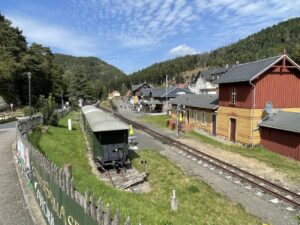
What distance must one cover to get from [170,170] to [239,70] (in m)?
15.9

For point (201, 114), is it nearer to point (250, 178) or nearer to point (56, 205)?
point (250, 178)

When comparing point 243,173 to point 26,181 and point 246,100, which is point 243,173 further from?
point 26,181

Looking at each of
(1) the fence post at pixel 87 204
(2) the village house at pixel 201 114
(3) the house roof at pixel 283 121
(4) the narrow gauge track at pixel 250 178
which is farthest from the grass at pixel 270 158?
(1) the fence post at pixel 87 204

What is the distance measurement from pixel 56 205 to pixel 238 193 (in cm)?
1031

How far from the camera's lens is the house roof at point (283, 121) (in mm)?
20014

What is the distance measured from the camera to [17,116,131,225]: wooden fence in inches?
166

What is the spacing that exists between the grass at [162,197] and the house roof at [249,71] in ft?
36.4

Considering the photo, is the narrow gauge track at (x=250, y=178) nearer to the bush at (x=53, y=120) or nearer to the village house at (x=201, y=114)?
the village house at (x=201, y=114)

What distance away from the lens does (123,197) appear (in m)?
9.62

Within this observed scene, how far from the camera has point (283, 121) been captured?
2177 cm

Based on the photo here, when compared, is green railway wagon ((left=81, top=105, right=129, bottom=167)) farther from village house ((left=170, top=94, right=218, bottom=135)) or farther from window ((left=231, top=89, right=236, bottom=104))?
village house ((left=170, top=94, right=218, bottom=135))

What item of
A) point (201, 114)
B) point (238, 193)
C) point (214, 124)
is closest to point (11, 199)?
point (238, 193)

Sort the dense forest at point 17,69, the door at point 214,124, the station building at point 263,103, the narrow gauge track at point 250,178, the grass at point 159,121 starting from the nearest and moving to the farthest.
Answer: the narrow gauge track at point 250,178, the station building at point 263,103, the door at point 214,124, the grass at point 159,121, the dense forest at point 17,69

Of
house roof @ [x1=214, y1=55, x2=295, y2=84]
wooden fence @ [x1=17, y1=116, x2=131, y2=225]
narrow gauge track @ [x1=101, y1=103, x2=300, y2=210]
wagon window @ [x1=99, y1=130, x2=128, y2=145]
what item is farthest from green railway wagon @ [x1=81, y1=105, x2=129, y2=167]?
house roof @ [x1=214, y1=55, x2=295, y2=84]
